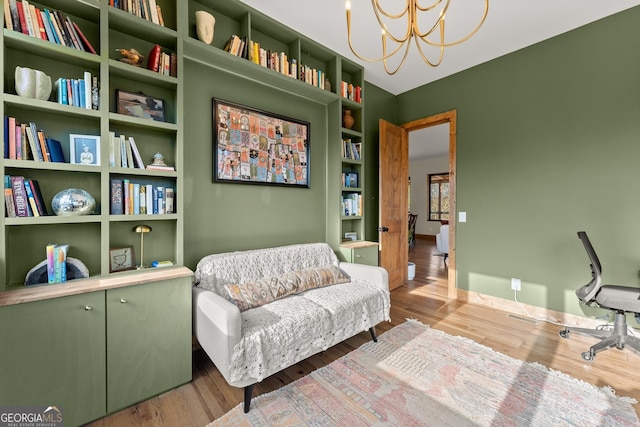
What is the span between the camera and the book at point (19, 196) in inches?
56.1

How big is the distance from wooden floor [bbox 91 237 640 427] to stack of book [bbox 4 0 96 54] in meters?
2.18

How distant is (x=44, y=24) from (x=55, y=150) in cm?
70

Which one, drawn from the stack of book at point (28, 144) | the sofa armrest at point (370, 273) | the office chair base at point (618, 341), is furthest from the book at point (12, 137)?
the office chair base at point (618, 341)

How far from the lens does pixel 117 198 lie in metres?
1.70

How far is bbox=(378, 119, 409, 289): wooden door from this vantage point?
11.2ft

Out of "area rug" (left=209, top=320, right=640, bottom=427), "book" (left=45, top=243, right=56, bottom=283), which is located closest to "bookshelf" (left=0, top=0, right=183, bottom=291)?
"book" (left=45, top=243, right=56, bottom=283)

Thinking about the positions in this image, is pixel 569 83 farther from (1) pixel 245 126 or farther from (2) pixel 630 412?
(1) pixel 245 126

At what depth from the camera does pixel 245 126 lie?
2428 mm

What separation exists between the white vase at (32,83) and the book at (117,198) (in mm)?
556

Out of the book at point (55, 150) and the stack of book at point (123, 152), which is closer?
the book at point (55, 150)

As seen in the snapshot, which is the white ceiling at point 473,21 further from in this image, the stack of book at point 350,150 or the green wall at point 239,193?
the stack of book at point 350,150

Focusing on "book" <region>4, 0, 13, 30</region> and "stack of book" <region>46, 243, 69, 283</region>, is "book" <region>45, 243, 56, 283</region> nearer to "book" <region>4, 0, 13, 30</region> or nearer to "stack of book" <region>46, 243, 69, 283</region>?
"stack of book" <region>46, 243, 69, 283</region>

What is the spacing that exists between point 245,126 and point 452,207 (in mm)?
2769

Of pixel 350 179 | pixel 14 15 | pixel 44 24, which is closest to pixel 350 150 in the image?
pixel 350 179
